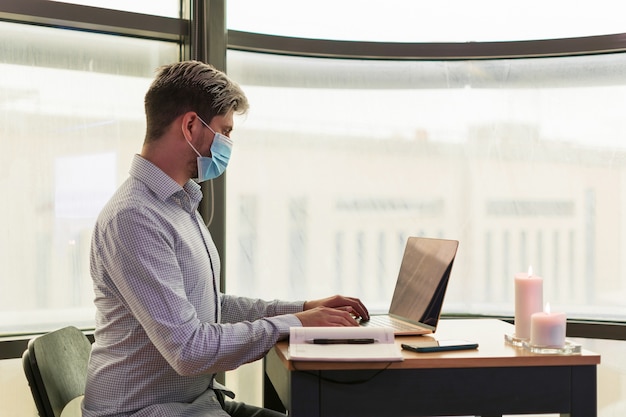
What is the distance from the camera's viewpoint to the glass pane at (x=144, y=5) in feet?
8.17

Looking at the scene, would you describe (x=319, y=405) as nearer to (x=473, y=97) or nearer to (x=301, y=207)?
(x=301, y=207)

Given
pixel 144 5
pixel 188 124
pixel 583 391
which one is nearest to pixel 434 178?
pixel 144 5

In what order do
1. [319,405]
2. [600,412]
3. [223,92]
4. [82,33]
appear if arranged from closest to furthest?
[319,405] → [223,92] → [82,33] → [600,412]

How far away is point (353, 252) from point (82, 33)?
129 centimetres

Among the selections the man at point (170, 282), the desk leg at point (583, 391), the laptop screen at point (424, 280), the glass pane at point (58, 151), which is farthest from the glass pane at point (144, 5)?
the desk leg at point (583, 391)

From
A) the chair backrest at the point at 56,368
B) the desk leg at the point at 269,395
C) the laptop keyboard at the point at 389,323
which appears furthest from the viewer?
the desk leg at the point at 269,395

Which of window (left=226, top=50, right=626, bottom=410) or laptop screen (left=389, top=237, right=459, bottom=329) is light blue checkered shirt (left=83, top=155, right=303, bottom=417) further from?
window (left=226, top=50, right=626, bottom=410)

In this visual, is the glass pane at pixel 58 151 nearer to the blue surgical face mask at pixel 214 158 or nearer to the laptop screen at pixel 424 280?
the blue surgical face mask at pixel 214 158

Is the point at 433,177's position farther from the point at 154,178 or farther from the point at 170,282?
the point at 170,282

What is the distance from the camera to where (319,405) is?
4.83ft

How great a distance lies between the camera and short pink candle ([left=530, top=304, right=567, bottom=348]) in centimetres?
154

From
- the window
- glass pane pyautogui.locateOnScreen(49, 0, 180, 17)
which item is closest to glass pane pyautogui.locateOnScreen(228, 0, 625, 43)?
the window

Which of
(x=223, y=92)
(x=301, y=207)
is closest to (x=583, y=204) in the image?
(x=301, y=207)

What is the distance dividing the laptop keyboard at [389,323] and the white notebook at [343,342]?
25cm
